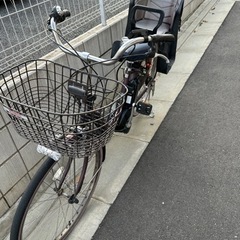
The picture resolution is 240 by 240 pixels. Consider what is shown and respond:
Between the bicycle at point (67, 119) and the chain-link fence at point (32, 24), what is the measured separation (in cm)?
24

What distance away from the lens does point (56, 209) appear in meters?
2.42

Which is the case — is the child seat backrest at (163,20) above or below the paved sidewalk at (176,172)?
above

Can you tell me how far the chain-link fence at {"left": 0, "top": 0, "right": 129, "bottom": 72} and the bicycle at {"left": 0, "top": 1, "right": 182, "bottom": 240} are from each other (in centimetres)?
24

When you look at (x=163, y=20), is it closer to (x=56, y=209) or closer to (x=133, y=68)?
(x=133, y=68)

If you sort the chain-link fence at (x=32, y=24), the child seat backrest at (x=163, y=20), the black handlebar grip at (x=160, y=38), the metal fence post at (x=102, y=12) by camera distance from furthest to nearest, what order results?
1. the metal fence post at (x=102, y=12)
2. the child seat backrest at (x=163, y=20)
3. the chain-link fence at (x=32, y=24)
4. the black handlebar grip at (x=160, y=38)

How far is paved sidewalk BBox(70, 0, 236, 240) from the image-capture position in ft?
7.20

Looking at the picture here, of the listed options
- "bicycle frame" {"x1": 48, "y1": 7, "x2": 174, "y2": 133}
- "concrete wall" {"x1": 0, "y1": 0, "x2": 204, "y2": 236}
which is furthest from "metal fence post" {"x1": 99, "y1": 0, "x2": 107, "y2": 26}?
"bicycle frame" {"x1": 48, "y1": 7, "x2": 174, "y2": 133}

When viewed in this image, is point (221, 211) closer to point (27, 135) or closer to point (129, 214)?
point (129, 214)

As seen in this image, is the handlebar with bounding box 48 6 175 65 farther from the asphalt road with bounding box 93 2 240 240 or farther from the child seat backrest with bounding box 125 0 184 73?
the asphalt road with bounding box 93 2 240 240

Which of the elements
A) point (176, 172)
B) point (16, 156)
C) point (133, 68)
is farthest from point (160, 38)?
point (16, 156)

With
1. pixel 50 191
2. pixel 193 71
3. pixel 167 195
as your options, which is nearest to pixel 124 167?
pixel 167 195

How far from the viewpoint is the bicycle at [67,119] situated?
1452mm

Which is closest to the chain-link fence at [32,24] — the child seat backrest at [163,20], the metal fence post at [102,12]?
the metal fence post at [102,12]

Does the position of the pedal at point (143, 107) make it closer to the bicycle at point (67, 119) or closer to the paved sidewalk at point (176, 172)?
the bicycle at point (67, 119)
